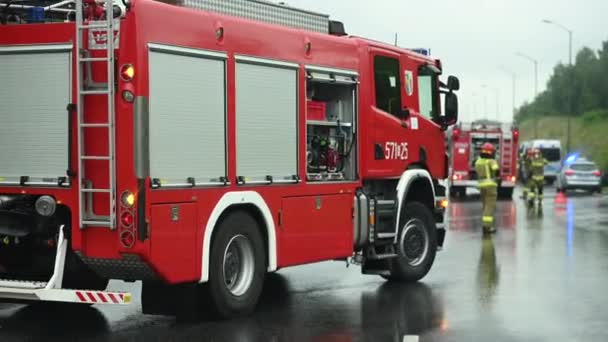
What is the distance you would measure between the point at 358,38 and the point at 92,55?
3901mm

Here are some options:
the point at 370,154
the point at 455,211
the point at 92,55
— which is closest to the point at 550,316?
the point at 370,154

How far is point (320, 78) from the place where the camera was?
1135 centimetres

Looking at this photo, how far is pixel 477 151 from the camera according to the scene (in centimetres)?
3888

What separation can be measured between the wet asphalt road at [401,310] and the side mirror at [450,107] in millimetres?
1937

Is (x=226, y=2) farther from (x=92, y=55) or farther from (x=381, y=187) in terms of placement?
(x=381, y=187)

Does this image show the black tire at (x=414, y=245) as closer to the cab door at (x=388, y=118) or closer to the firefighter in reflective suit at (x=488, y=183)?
the cab door at (x=388, y=118)

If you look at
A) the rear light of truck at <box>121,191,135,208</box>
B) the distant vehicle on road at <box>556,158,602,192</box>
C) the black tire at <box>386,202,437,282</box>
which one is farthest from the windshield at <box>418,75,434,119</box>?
the distant vehicle on road at <box>556,158,602,192</box>

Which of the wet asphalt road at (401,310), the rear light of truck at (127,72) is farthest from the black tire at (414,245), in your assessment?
the rear light of truck at (127,72)

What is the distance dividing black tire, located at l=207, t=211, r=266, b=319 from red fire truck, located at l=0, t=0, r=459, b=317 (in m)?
0.02

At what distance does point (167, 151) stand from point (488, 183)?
12.6m

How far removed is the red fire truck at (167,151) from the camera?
354 inches

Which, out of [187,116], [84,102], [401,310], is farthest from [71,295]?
[401,310]

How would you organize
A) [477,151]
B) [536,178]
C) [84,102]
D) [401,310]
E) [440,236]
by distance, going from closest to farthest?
[84,102] → [401,310] → [440,236] → [536,178] → [477,151]

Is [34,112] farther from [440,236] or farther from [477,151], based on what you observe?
[477,151]
